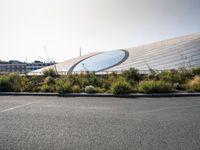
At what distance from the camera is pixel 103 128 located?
18.8ft

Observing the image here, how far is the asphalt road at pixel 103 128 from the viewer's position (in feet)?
14.9

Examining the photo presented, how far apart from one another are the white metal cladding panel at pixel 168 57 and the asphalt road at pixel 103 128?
12.9 m

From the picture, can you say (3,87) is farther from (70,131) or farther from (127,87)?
(70,131)

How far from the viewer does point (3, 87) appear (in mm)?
14250

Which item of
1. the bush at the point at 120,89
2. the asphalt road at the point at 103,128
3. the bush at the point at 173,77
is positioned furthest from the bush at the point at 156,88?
the asphalt road at the point at 103,128

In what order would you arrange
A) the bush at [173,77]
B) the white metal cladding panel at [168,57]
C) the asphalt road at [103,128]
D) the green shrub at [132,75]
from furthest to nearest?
1. the white metal cladding panel at [168,57]
2. the green shrub at [132,75]
3. the bush at [173,77]
4. the asphalt road at [103,128]

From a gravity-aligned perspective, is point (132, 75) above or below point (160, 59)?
below

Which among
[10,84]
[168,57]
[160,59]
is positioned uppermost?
[168,57]

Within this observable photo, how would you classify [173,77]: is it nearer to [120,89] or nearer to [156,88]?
[156,88]

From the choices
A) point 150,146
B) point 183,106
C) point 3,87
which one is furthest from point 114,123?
point 3,87

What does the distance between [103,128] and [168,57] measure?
18136mm

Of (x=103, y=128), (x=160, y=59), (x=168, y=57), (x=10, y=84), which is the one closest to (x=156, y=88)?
(x=103, y=128)

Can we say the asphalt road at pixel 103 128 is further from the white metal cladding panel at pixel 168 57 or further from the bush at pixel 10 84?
the white metal cladding panel at pixel 168 57

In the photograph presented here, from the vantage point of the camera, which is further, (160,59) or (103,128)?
(160,59)
